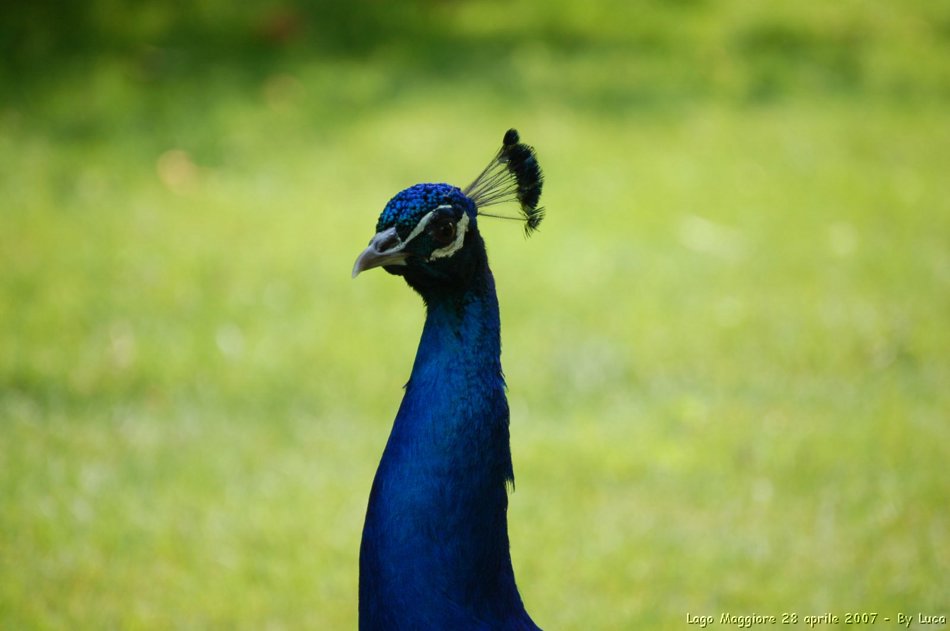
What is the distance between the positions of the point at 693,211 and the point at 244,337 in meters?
2.60

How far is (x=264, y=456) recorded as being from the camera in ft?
13.4

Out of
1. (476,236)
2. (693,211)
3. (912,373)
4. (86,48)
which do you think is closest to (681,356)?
(912,373)

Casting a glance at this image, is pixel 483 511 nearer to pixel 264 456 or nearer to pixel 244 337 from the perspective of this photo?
pixel 264 456

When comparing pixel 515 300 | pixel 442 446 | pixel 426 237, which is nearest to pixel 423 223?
pixel 426 237

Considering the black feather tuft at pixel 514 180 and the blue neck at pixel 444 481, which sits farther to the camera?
the black feather tuft at pixel 514 180

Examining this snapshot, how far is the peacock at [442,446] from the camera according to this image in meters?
1.97

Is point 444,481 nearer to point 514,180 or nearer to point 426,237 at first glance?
point 426,237

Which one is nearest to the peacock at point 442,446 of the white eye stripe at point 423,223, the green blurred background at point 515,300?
the white eye stripe at point 423,223

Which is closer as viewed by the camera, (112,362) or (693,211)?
(112,362)

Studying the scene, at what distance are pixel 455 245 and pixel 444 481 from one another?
15.5 inches

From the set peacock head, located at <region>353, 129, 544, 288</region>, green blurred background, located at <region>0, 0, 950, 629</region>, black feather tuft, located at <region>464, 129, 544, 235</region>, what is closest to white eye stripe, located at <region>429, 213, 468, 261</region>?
peacock head, located at <region>353, 129, 544, 288</region>

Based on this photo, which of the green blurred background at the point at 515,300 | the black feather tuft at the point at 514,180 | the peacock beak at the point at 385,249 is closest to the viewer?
the peacock beak at the point at 385,249

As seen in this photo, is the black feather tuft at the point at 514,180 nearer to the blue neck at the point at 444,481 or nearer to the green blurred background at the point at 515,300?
the blue neck at the point at 444,481

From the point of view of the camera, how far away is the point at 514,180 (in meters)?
2.13
